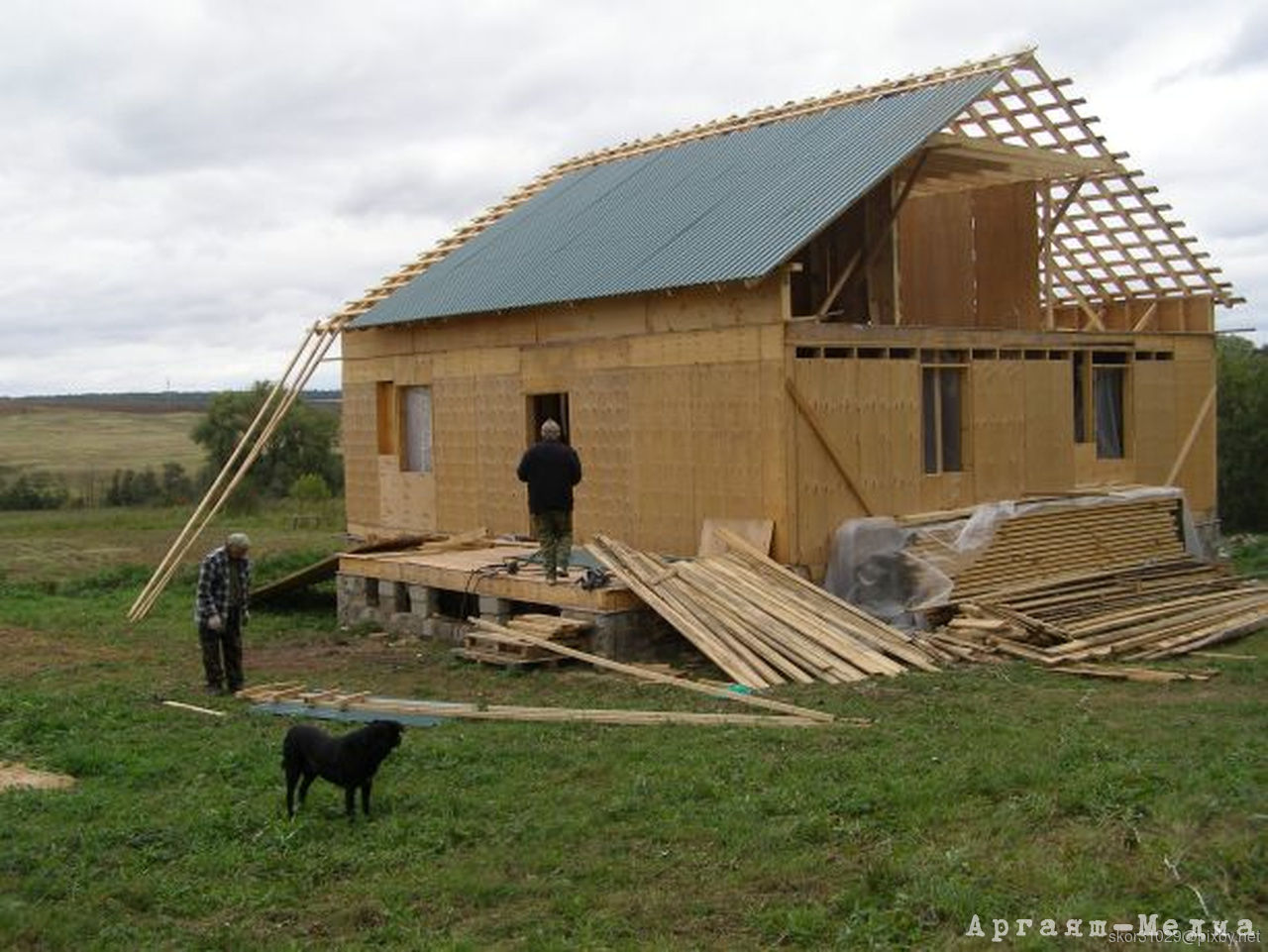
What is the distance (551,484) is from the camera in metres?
15.0

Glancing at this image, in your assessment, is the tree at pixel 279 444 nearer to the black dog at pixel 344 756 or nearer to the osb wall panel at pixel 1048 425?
the osb wall panel at pixel 1048 425

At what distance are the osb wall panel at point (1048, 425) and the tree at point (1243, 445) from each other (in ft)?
51.9

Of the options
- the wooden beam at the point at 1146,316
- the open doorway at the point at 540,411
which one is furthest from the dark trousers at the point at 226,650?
the wooden beam at the point at 1146,316

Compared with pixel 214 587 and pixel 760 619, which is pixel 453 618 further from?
pixel 760 619

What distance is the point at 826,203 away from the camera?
16.1 meters

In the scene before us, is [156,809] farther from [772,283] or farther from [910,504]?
[910,504]

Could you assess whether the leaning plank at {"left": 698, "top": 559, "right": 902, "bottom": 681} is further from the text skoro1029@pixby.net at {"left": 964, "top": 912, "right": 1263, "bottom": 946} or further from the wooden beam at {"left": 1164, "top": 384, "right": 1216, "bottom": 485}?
the wooden beam at {"left": 1164, "top": 384, "right": 1216, "bottom": 485}

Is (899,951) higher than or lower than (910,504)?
lower

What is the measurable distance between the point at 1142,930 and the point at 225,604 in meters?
9.41

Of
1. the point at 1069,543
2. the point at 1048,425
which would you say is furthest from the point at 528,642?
the point at 1048,425

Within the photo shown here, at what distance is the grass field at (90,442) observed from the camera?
206ft

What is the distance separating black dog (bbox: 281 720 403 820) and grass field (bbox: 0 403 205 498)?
1704 inches

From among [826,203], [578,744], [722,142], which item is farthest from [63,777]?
[722,142]

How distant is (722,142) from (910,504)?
22.9 feet
